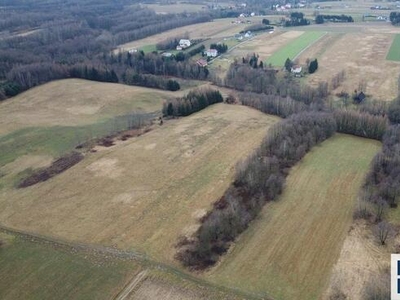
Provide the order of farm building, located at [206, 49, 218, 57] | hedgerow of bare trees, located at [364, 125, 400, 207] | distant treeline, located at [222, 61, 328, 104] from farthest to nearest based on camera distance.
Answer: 1. farm building, located at [206, 49, 218, 57]
2. distant treeline, located at [222, 61, 328, 104]
3. hedgerow of bare trees, located at [364, 125, 400, 207]

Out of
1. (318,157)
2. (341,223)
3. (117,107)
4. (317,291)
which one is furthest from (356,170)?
(117,107)

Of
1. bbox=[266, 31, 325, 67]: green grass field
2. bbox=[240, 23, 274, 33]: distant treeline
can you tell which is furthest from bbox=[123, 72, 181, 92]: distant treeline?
bbox=[240, 23, 274, 33]: distant treeline

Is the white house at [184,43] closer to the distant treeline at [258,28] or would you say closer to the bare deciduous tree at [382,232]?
the distant treeline at [258,28]

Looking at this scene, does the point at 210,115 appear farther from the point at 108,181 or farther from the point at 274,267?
the point at 274,267

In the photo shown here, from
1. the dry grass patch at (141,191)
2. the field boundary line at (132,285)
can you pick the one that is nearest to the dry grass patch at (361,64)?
the dry grass patch at (141,191)

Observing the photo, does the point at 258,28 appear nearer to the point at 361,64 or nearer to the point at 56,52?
the point at 361,64

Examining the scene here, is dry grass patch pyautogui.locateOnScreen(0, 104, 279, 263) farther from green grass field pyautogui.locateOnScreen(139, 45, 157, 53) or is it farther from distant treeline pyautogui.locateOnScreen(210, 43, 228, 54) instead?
green grass field pyautogui.locateOnScreen(139, 45, 157, 53)
